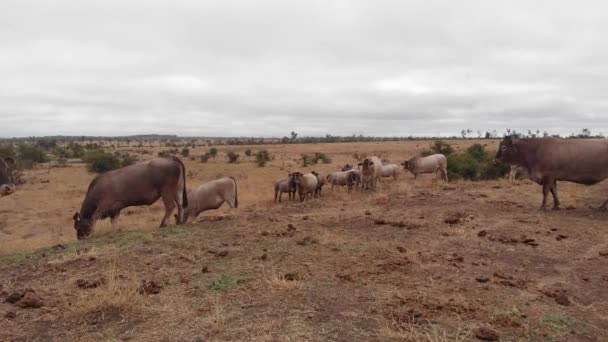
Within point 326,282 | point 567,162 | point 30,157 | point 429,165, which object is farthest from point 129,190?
point 30,157

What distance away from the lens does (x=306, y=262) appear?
7664 mm

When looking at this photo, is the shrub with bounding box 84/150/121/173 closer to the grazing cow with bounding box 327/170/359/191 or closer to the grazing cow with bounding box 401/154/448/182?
the grazing cow with bounding box 327/170/359/191

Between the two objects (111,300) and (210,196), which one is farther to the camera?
(210,196)

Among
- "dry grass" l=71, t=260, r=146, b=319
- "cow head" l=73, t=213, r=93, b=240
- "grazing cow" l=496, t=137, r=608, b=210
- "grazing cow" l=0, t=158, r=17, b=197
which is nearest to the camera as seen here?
"dry grass" l=71, t=260, r=146, b=319

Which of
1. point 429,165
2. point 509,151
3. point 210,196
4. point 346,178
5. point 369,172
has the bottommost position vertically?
point 210,196

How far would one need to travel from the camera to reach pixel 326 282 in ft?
21.7

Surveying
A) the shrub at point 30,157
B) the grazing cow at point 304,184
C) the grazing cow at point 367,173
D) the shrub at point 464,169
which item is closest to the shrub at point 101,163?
the shrub at point 30,157

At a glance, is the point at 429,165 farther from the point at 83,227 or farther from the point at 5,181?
the point at 5,181

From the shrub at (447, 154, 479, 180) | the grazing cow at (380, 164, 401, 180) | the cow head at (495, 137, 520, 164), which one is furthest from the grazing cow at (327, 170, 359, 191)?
the cow head at (495, 137, 520, 164)

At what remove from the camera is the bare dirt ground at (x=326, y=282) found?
511 centimetres

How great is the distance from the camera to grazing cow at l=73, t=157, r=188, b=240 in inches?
484

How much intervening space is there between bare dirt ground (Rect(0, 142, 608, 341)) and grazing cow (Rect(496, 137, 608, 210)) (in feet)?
5.63

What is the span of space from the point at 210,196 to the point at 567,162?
12.4m

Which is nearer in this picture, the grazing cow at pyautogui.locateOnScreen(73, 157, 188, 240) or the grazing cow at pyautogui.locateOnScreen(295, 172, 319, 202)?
the grazing cow at pyautogui.locateOnScreen(73, 157, 188, 240)
